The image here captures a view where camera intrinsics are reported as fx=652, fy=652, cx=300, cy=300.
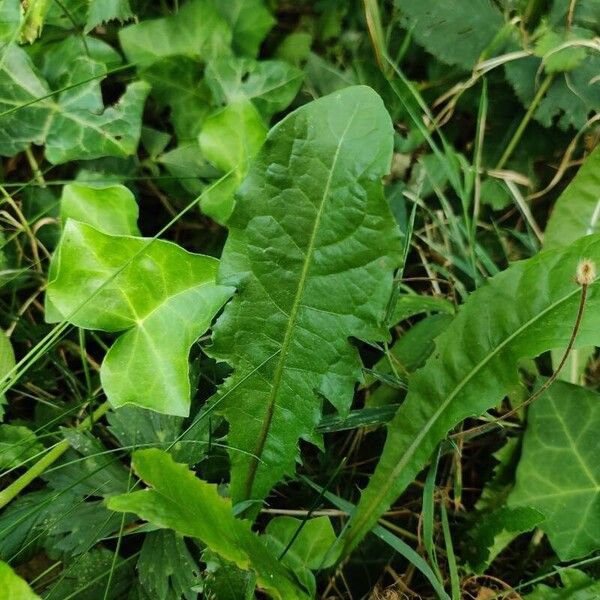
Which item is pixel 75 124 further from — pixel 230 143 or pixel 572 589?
pixel 572 589

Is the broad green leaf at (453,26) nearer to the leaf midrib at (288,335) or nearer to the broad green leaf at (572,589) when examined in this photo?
the leaf midrib at (288,335)

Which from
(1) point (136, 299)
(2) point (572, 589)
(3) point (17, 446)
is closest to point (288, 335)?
(1) point (136, 299)

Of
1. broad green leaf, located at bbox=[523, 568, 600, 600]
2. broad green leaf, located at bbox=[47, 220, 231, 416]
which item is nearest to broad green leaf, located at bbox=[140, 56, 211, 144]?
broad green leaf, located at bbox=[47, 220, 231, 416]

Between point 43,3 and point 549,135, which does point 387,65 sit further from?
point 43,3

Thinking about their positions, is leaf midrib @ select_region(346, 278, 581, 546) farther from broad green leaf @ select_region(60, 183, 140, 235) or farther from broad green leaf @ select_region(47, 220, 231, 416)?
broad green leaf @ select_region(60, 183, 140, 235)

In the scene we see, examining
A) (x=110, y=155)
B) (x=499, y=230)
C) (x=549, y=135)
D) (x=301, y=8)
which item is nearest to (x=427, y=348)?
(x=499, y=230)

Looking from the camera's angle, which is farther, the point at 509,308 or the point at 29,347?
the point at 29,347
